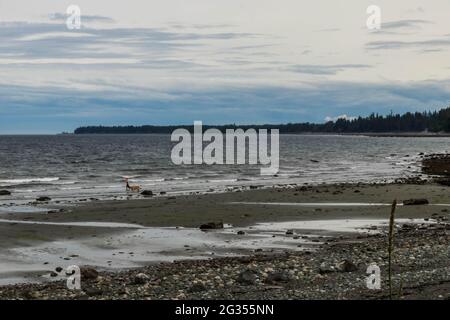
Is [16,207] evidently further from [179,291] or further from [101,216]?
[179,291]

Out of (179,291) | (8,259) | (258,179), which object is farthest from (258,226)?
(258,179)

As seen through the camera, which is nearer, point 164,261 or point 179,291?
point 179,291

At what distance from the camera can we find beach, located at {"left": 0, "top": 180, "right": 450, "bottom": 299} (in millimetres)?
11797

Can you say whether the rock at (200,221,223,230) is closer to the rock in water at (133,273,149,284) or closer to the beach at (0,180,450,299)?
the beach at (0,180,450,299)

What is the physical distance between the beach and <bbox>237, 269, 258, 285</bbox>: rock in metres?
0.03

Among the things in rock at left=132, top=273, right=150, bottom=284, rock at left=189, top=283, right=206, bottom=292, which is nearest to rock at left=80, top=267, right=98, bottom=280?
rock at left=132, top=273, right=150, bottom=284

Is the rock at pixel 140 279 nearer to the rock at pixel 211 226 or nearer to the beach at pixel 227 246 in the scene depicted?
the beach at pixel 227 246

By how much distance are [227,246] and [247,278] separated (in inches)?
231

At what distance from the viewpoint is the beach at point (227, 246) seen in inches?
464

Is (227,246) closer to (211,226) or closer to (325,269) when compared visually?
(211,226)

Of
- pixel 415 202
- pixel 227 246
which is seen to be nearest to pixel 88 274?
pixel 227 246
